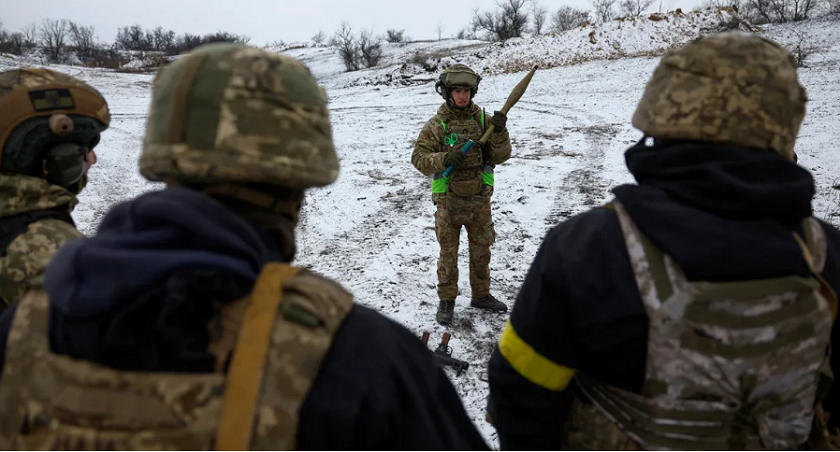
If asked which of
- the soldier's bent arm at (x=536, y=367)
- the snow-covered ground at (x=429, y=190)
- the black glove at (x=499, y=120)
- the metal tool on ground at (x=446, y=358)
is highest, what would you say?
the black glove at (x=499, y=120)

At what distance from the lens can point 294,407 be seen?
0.93m

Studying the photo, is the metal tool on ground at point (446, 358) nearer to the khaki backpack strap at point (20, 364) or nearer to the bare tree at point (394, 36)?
the khaki backpack strap at point (20, 364)

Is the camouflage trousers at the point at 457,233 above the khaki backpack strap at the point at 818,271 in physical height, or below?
below

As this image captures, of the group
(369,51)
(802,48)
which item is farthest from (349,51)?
(802,48)

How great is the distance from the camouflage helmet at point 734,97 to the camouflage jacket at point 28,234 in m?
2.26

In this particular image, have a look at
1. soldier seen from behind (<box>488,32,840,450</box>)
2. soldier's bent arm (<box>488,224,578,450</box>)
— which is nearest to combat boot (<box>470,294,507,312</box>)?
soldier's bent arm (<box>488,224,578,450</box>)

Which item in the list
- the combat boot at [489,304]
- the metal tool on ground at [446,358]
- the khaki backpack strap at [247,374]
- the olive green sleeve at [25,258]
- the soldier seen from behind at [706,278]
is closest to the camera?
the khaki backpack strap at [247,374]

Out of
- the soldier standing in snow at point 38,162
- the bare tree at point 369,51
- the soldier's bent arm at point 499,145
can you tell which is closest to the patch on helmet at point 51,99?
the soldier standing in snow at point 38,162

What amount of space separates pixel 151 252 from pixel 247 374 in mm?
293

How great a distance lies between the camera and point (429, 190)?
800 cm

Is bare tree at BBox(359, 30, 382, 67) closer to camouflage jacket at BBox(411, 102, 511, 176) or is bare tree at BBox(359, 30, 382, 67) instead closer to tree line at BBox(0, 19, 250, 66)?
tree line at BBox(0, 19, 250, 66)

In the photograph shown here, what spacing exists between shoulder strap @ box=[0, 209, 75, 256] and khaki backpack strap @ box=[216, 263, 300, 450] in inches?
65.7

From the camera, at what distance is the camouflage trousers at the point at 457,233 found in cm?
438

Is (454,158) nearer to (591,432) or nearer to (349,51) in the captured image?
(591,432)
